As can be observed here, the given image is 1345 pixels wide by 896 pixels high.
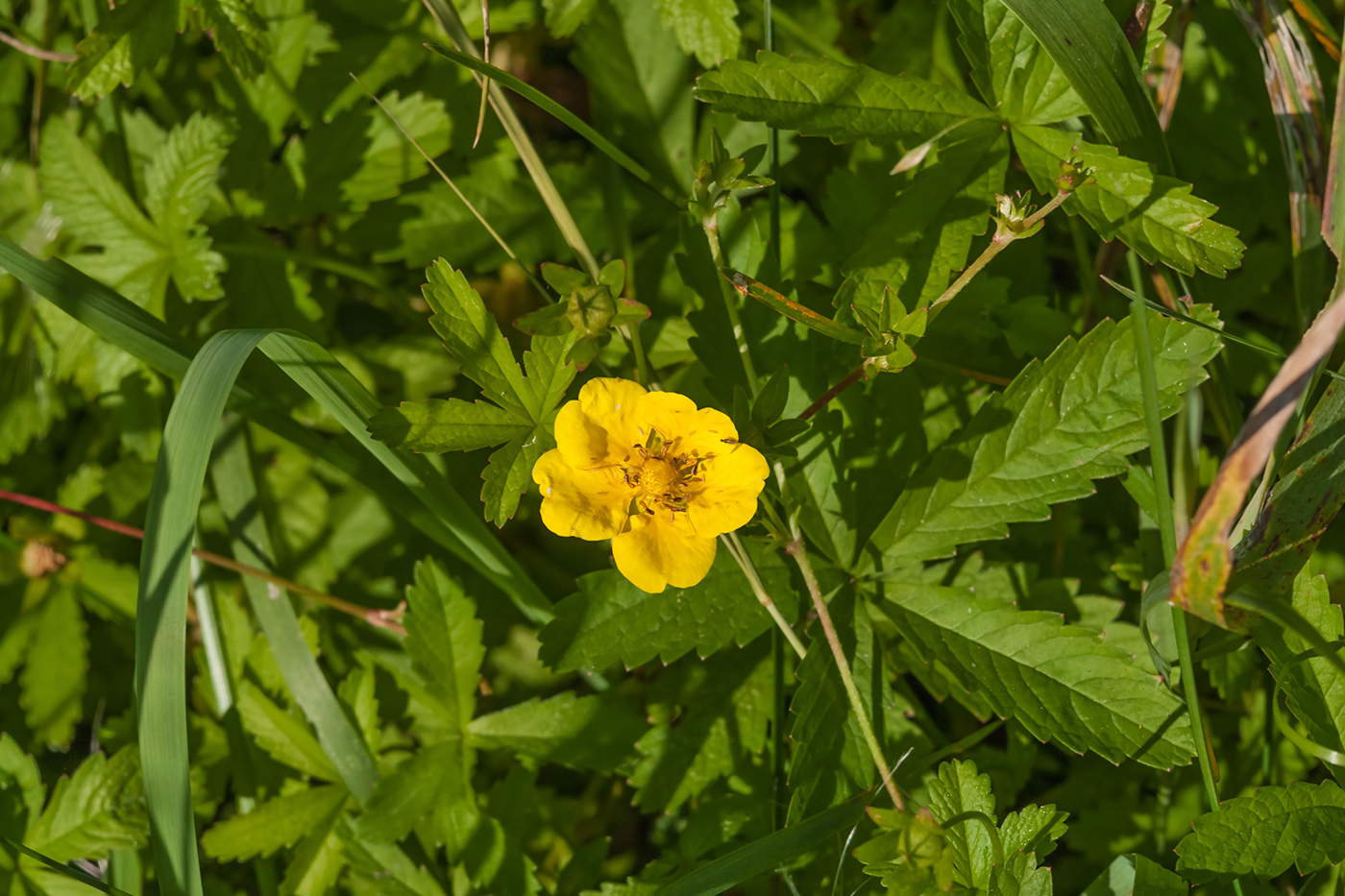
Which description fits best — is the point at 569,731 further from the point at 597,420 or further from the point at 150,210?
the point at 150,210

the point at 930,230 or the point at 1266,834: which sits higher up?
the point at 930,230

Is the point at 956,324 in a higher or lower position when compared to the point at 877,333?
lower

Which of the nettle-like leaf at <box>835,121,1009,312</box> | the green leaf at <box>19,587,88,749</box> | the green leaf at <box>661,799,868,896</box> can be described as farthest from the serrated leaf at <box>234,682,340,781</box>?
the nettle-like leaf at <box>835,121,1009,312</box>

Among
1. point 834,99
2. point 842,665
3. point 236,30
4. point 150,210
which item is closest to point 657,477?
point 842,665

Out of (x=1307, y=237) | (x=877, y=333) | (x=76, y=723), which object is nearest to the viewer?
(x=877, y=333)

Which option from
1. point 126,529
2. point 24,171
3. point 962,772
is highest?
point 24,171

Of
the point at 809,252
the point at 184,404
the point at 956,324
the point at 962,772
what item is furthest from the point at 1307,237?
the point at 184,404

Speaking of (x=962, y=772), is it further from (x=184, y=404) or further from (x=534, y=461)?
(x=184, y=404)
